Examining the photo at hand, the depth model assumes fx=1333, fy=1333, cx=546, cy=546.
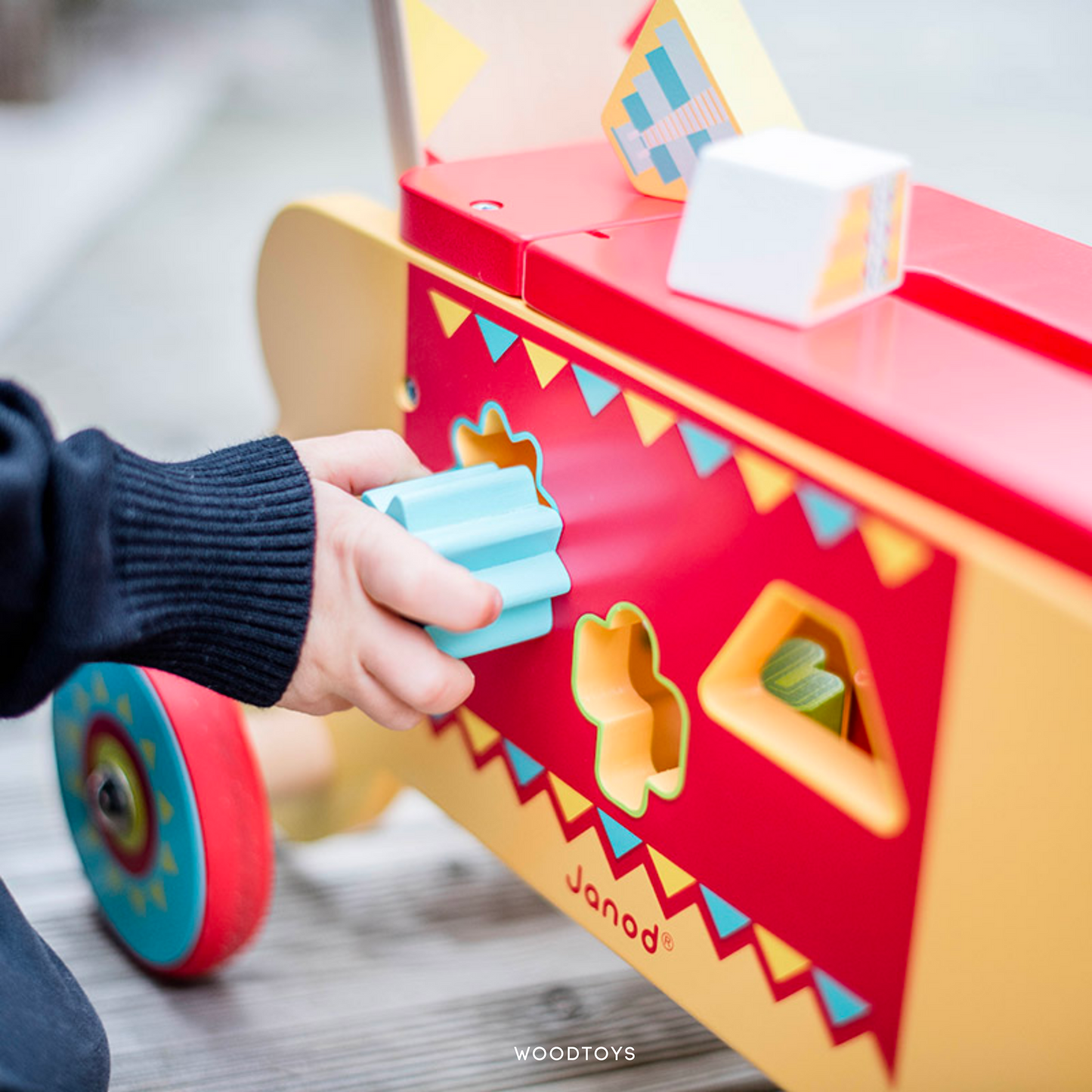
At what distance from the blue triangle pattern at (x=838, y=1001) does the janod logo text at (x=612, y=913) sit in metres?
0.08

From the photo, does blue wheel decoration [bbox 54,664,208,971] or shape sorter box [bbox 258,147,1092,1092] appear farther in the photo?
blue wheel decoration [bbox 54,664,208,971]

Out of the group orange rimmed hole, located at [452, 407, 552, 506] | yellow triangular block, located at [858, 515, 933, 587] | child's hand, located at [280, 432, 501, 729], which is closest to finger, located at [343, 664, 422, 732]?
child's hand, located at [280, 432, 501, 729]

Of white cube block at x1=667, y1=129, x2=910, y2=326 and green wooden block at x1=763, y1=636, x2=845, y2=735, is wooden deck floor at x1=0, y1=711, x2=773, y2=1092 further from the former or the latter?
white cube block at x1=667, y1=129, x2=910, y2=326

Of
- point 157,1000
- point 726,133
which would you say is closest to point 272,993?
point 157,1000

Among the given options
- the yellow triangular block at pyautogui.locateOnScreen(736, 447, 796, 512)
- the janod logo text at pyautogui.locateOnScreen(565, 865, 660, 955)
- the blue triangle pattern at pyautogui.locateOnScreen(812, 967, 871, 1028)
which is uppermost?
the yellow triangular block at pyautogui.locateOnScreen(736, 447, 796, 512)

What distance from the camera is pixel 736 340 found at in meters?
0.42

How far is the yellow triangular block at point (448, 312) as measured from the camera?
55cm

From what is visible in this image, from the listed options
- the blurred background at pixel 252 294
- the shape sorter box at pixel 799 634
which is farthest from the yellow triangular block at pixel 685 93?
the blurred background at pixel 252 294

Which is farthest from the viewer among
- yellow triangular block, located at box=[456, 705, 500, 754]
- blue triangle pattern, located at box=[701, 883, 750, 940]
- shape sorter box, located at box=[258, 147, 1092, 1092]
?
yellow triangular block, located at box=[456, 705, 500, 754]

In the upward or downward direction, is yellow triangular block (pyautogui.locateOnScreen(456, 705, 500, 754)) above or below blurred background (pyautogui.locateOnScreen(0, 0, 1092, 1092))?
above

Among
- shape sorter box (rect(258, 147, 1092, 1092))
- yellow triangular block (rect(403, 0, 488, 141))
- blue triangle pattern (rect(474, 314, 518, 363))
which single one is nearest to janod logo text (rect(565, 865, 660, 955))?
shape sorter box (rect(258, 147, 1092, 1092))

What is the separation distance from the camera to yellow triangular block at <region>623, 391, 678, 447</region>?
0.45 metres

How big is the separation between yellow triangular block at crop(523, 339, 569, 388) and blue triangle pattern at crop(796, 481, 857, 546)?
0.13 metres

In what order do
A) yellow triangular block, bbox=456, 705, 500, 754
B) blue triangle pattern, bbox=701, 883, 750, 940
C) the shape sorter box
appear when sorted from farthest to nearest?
yellow triangular block, bbox=456, 705, 500, 754 < blue triangle pattern, bbox=701, 883, 750, 940 < the shape sorter box
